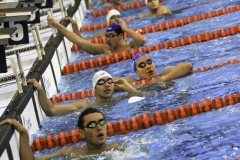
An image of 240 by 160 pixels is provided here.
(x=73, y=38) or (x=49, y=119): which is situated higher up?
(x=73, y=38)

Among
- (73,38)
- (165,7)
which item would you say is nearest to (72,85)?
(73,38)

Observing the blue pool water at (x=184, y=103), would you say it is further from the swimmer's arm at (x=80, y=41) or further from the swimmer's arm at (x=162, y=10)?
the swimmer's arm at (x=162, y=10)

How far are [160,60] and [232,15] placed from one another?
72.2 inches

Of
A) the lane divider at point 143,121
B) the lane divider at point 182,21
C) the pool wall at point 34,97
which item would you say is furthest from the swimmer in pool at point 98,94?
the lane divider at point 182,21

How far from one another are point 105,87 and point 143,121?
2.70ft

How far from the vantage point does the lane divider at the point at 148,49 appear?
319 inches

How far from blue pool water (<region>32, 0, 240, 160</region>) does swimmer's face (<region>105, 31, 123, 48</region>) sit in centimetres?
26

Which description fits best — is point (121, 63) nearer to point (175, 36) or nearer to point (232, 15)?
point (175, 36)

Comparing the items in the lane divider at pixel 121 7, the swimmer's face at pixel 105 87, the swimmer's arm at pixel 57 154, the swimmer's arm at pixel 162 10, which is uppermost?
the lane divider at pixel 121 7

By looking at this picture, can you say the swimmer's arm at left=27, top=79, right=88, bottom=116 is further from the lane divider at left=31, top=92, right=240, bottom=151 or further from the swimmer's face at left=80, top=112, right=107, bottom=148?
the swimmer's face at left=80, top=112, right=107, bottom=148

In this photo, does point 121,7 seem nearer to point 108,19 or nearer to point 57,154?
point 108,19

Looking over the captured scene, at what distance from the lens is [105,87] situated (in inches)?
253

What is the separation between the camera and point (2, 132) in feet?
16.7

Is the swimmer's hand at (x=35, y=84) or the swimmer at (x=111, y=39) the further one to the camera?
the swimmer at (x=111, y=39)
